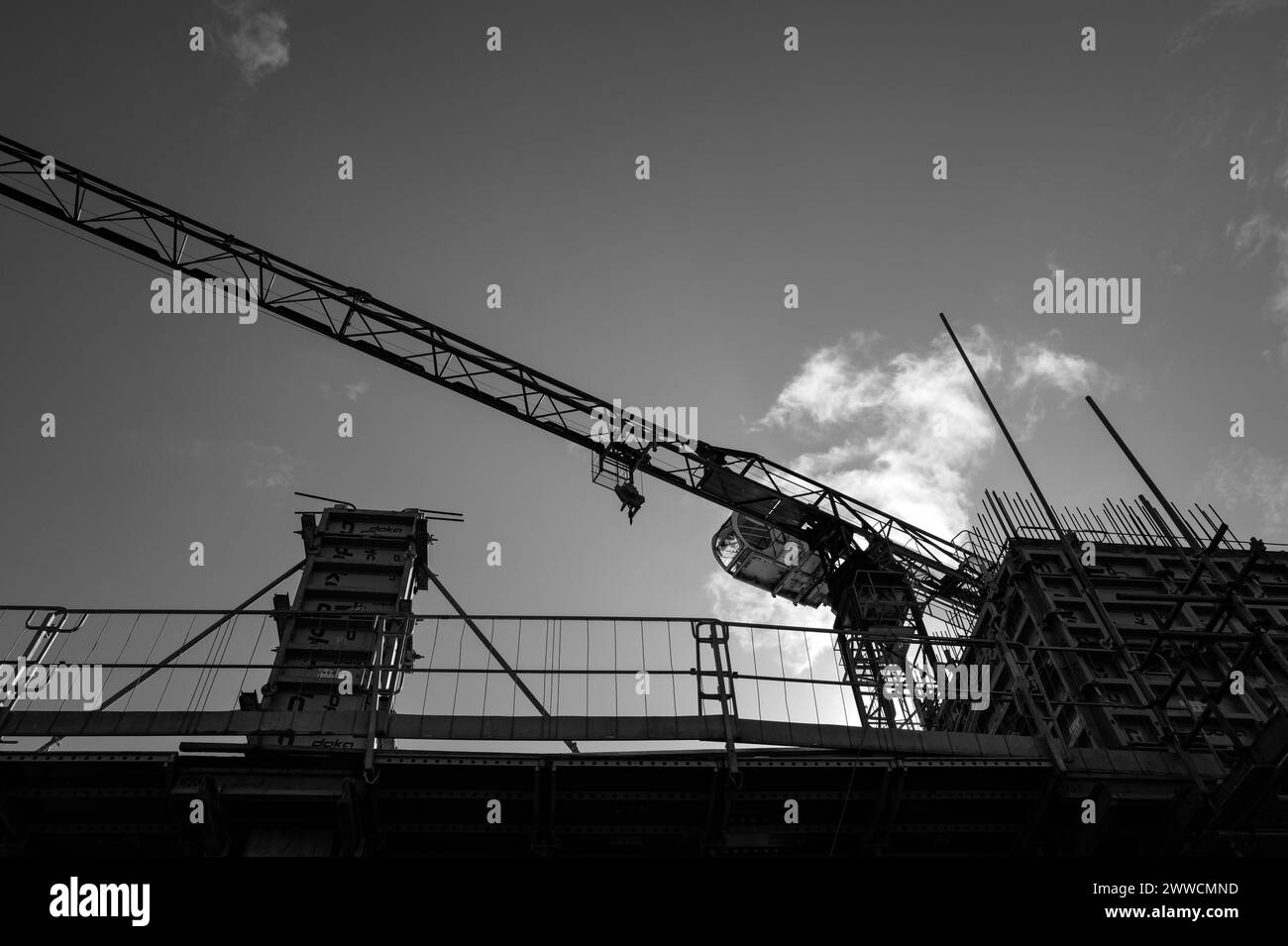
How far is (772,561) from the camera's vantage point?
26.6 m

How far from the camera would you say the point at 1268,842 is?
9828mm

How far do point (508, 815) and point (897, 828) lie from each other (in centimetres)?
434

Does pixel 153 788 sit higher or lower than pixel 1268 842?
higher

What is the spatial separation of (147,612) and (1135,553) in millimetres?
16050

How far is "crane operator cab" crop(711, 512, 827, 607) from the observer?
26469mm

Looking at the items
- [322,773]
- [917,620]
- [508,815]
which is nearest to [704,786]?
[508,815]

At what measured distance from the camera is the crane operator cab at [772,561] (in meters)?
26.5
